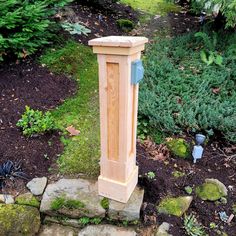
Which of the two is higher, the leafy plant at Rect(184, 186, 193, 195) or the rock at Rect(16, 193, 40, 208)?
the rock at Rect(16, 193, 40, 208)

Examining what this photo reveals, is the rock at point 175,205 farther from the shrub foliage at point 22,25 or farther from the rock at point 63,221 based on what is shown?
the shrub foliage at point 22,25

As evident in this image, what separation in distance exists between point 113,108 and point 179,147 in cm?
123

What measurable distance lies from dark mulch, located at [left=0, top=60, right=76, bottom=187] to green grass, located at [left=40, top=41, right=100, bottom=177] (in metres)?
0.13

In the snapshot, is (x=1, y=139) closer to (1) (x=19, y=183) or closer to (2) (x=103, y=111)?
(1) (x=19, y=183)

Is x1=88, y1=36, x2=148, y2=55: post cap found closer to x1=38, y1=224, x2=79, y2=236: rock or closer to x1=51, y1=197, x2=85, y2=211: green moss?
x1=51, y1=197, x2=85, y2=211: green moss

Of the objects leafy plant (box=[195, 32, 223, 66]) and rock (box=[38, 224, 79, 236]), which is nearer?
rock (box=[38, 224, 79, 236])

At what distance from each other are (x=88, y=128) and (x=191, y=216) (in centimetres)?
145

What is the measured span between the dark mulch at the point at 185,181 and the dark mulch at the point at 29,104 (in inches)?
37.6

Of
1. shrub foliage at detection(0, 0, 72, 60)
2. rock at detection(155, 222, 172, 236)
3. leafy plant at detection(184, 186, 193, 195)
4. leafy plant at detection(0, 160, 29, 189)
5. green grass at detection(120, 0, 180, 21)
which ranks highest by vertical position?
shrub foliage at detection(0, 0, 72, 60)

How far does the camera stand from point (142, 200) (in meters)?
2.28

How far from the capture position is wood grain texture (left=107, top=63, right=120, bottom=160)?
5.92ft

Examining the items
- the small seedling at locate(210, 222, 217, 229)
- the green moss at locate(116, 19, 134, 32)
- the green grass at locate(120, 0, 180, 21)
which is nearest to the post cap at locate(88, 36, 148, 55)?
the small seedling at locate(210, 222, 217, 229)

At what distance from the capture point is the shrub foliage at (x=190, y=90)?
10.2 ft

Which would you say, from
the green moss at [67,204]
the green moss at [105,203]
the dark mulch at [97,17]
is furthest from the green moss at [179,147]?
the dark mulch at [97,17]
